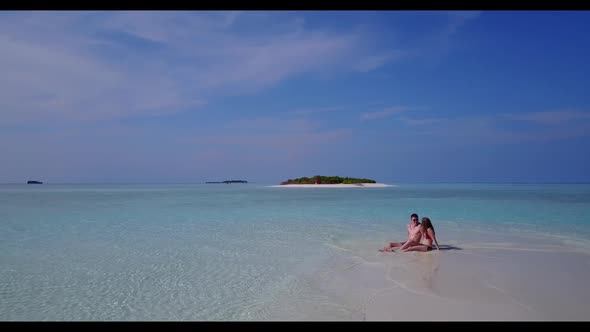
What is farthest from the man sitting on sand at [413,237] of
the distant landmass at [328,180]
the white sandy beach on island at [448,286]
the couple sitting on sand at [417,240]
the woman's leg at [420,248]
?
the distant landmass at [328,180]

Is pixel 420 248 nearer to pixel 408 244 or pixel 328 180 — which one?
pixel 408 244

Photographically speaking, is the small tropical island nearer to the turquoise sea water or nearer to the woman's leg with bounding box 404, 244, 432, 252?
the turquoise sea water

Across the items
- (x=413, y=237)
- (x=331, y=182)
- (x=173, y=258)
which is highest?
(x=331, y=182)

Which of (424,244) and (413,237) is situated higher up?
(413,237)

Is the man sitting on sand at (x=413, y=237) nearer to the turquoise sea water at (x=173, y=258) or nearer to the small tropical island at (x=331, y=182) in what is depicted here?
the turquoise sea water at (x=173, y=258)

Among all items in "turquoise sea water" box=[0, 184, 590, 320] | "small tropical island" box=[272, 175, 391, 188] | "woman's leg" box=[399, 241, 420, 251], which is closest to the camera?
"turquoise sea water" box=[0, 184, 590, 320]

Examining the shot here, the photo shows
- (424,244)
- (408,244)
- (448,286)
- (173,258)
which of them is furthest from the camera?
(424,244)

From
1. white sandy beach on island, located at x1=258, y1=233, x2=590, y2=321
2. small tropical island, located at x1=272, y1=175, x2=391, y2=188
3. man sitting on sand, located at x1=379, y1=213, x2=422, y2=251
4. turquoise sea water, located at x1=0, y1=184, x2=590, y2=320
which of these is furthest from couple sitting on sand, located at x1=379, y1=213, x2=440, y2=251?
small tropical island, located at x1=272, y1=175, x2=391, y2=188

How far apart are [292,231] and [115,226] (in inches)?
247

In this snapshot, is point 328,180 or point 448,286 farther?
point 328,180

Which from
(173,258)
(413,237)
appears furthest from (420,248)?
(173,258)
